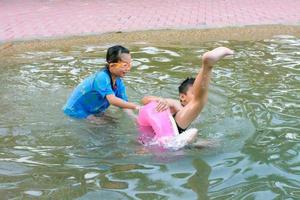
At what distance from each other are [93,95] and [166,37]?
4582mm

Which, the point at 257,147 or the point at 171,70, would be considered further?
the point at 171,70

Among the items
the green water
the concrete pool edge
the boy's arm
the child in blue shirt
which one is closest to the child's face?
the child in blue shirt

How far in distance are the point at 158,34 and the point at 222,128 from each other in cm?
493

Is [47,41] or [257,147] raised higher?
[47,41]

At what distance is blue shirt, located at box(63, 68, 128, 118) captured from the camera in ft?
18.7

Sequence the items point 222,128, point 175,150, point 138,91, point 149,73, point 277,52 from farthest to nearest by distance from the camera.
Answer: point 277,52 < point 149,73 < point 138,91 < point 222,128 < point 175,150

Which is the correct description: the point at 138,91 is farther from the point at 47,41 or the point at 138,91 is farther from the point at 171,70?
the point at 47,41

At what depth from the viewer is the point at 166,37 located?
403 inches

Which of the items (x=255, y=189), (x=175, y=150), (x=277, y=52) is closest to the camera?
(x=255, y=189)

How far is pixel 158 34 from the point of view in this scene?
10328 mm

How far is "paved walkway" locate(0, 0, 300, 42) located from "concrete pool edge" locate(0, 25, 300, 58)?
30 cm

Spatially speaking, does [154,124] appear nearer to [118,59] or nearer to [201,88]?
[201,88]

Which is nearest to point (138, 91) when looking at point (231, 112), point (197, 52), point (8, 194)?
point (231, 112)

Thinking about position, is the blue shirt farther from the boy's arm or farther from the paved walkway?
the paved walkway
